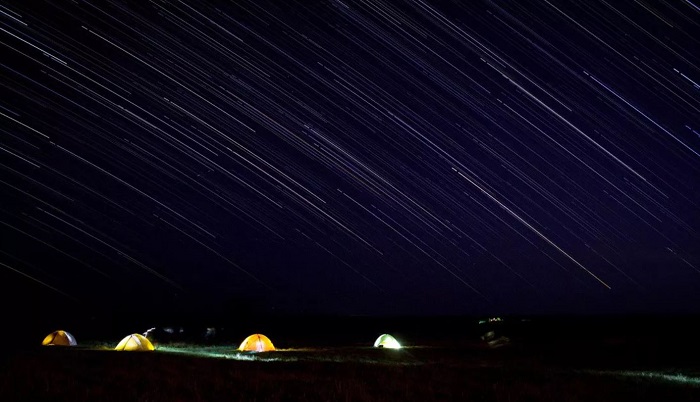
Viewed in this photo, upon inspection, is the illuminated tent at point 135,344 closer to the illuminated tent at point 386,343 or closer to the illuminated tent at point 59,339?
the illuminated tent at point 59,339

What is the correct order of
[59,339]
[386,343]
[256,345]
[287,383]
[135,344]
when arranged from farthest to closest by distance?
1. [386,343]
2. [59,339]
3. [256,345]
4. [135,344]
5. [287,383]

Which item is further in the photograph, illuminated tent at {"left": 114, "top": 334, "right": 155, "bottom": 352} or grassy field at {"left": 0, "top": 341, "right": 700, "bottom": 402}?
illuminated tent at {"left": 114, "top": 334, "right": 155, "bottom": 352}

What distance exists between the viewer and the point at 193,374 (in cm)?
1560

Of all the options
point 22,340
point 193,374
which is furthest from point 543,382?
point 22,340

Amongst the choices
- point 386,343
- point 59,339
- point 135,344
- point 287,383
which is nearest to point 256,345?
point 135,344

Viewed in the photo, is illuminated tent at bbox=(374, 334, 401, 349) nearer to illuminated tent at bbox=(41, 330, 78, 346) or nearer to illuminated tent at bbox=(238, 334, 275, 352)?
illuminated tent at bbox=(238, 334, 275, 352)

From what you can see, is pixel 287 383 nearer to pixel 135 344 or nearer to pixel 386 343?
pixel 135 344

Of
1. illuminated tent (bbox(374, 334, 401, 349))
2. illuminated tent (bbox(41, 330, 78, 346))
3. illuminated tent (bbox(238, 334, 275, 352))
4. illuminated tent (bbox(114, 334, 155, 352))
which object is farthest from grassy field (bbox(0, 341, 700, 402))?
illuminated tent (bbox(374, 334, 401, 349))

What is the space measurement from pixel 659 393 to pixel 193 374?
524 inches

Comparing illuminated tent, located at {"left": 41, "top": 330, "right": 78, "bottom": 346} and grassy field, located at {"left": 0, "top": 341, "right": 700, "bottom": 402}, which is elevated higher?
grassy field, located at {"left": 0, "top": 341, "right": 700, "bottom": 402}

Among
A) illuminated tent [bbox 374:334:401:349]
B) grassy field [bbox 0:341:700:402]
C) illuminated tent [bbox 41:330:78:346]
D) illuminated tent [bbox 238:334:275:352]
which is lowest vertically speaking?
illuminated tent [bbox 41:330:78:346]

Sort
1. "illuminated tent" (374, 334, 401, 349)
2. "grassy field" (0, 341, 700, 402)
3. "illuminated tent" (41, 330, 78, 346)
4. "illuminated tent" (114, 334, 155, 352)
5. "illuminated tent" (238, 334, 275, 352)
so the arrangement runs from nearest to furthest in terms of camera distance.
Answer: "grassy field" (0, 341, 700, 402), "illuminated tent" (114, 334, 155, 352), "illuminated tent" (238, 334, 275, 352), "illuminated tent" (41, 330, 78, 346), "illuminated tent" (374, 334, 401, 349)

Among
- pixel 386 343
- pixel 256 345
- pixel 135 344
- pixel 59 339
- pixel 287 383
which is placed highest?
pixel 287 383

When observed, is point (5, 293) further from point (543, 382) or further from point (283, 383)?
point (543, 382)
